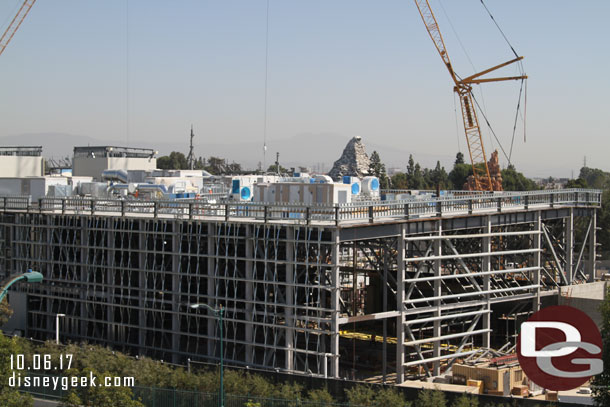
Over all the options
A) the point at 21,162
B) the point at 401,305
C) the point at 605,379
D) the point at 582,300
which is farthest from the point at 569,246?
the point at 21,162

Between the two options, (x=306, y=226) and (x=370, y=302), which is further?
(x=370, y=302)

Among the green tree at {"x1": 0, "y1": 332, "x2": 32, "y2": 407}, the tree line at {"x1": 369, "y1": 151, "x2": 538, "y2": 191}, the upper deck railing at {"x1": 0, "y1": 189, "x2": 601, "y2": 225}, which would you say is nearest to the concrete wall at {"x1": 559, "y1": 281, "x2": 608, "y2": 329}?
the upper deck railing at {"x1": 0, "y1": 189, "x2": 601, "y2": 225}

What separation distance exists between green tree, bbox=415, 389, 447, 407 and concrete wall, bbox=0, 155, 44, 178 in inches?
2386

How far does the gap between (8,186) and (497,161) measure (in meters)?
92.1

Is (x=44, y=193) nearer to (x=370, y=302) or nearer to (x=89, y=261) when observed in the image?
(x=89, y=261)

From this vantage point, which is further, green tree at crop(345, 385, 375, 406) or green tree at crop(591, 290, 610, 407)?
green tree at crop(345, 385, 375, 406)

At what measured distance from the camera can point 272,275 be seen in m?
43.3

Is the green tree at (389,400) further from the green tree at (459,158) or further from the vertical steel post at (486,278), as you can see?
the green tree at (459,158)

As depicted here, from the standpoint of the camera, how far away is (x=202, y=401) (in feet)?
118

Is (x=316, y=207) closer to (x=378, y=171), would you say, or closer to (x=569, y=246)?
(x=569, y=246)

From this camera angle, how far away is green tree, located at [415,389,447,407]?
3374 cm

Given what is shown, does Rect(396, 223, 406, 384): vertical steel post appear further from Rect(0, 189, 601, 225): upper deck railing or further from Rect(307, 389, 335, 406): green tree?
Rect(307, 389, 335, 406): green tree

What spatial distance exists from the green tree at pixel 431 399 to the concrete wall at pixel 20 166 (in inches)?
2386

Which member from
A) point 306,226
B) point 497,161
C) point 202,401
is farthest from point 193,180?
point 497,161
